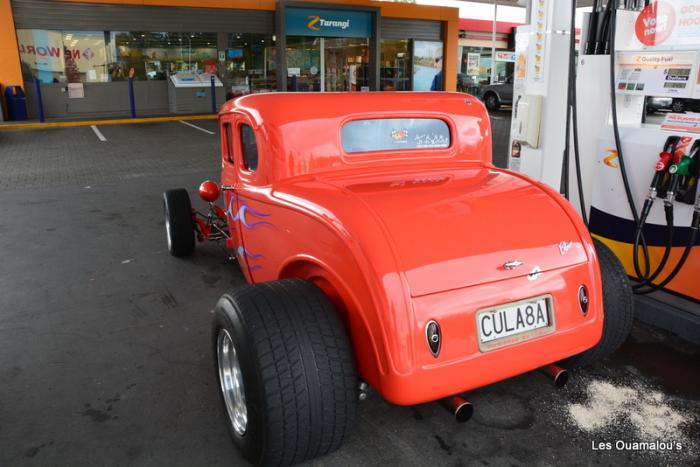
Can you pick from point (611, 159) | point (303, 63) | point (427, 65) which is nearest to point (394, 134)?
point (611, 159)

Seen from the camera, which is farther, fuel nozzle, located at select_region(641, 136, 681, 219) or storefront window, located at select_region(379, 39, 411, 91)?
storefront window, located at select_region(379, 39, 411, 91)

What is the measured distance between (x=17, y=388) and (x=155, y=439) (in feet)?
3.49

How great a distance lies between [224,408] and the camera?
2.74m

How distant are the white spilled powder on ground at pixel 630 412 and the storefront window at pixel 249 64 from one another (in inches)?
724

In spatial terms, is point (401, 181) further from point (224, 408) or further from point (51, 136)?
point (51, 136)

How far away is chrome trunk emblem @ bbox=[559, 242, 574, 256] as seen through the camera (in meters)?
2.62

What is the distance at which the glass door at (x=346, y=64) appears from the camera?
22.0m

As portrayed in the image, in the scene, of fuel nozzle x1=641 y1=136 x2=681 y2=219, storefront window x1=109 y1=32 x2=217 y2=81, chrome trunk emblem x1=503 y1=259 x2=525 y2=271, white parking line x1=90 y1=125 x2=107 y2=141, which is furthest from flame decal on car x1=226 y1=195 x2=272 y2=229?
storefront window x1=109 y1=32 x2=217 y2=81

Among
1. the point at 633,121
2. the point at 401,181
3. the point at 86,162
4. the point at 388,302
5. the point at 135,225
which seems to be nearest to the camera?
the point at 388,302

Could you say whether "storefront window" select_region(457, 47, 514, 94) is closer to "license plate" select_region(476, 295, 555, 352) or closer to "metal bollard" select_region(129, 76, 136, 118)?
"metal bollard" select_region(129, 76, 136, 118)

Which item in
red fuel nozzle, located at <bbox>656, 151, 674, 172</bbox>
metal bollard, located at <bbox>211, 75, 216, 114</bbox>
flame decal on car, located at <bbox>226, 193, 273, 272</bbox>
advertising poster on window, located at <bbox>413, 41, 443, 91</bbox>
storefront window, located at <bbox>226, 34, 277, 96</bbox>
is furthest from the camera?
advertising poster on window, located at <bbox>413, 41, 443, 91</bbox>

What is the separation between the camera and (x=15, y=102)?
16.5 meters

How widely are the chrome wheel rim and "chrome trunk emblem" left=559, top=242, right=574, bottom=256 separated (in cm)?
163

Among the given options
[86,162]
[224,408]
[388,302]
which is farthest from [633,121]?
[86,162]
